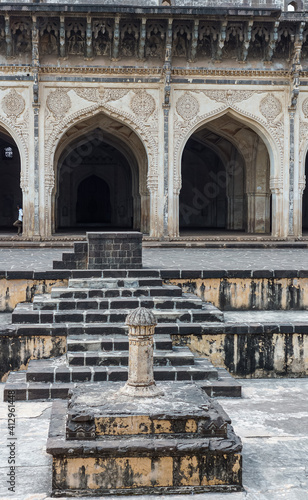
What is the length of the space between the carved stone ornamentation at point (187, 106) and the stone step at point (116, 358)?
857cm

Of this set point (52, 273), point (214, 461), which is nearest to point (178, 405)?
point (214, 461)

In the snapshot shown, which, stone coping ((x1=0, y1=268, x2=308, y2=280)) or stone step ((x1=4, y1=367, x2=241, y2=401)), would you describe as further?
stone coping ((x1=0, y1=268, x2=308, y2=280))

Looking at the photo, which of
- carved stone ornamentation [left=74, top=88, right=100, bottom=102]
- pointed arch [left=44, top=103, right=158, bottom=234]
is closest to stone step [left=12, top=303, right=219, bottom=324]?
pointed arch [left=44, top=103, right=158, bottom=234]

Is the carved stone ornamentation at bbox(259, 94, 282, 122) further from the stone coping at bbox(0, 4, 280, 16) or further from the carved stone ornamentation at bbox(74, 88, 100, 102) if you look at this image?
the carved stone ornamentation at bbox(74, 88, 100, 102)

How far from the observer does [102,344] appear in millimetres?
5293

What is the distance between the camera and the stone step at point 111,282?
21.5 ft

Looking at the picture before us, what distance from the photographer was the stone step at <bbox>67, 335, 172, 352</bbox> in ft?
17.3

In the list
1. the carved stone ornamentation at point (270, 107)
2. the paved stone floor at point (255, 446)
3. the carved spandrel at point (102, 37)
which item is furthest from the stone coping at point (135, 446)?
the carved stone ornamentation at point (270, 107)

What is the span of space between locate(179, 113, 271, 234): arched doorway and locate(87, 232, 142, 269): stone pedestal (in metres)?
7.16

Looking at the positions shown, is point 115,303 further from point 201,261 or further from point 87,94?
point 87,94

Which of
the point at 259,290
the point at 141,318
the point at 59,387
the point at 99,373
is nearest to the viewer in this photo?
the point at 141,318

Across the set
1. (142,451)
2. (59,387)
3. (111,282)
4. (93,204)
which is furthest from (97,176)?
(142,451)

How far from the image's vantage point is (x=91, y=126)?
45.6ft

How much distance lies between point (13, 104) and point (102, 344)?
858 cm
